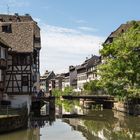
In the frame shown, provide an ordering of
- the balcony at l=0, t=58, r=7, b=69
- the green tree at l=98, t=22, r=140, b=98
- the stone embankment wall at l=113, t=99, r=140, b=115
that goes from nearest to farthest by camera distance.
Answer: the balcony at l=0, t=58, r=7, b=69 → the green tree at l=98, t=22, r=140, b=98 → the stone embankment wall at l=113, t=99, r=140, b=115

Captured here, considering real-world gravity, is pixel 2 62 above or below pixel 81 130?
above

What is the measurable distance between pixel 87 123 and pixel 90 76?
8777cm

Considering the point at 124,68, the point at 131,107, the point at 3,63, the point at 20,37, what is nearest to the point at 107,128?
the point at 3,63

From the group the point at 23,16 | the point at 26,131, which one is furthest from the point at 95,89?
the point at 26,131

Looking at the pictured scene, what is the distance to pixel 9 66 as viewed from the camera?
61.0 meters

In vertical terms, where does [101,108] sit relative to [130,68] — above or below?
below

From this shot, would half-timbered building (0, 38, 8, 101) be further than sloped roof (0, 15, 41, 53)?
No

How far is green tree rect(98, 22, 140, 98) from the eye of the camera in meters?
67.9

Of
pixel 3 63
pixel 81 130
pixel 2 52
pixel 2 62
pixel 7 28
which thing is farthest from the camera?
pixel 7 28

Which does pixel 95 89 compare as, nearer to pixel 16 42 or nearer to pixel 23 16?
pixel 23 16

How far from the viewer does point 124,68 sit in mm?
68750

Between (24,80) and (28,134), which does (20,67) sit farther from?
(28,134)

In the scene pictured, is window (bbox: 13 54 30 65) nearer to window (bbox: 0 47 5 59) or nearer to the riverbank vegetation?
window (bbox: 0 47 5 59)

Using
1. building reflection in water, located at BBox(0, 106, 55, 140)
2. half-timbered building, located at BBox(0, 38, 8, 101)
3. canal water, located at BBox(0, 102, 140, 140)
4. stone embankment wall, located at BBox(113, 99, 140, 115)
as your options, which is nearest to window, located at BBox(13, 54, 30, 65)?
half-timbered building, located at BBox(0, 38, 8, 101)
